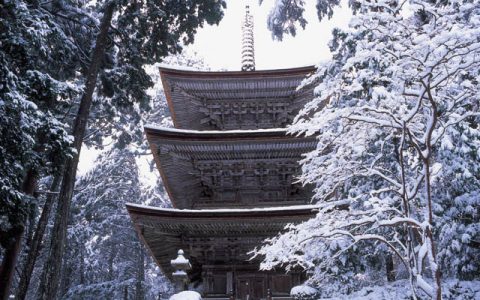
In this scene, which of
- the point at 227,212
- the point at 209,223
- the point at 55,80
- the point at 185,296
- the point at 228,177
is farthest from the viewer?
the point at 228,177

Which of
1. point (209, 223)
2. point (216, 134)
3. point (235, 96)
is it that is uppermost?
point (235, 96)

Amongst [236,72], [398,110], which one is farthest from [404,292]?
[236,72]

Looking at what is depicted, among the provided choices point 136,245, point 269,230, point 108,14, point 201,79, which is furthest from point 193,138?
point 136,245

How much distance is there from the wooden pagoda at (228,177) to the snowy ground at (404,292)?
1.82 meters

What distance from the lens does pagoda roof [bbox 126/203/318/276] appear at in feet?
32.6

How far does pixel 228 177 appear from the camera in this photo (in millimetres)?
12688

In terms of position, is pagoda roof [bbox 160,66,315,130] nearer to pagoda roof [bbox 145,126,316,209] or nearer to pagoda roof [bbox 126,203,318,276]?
pagoda roof [bbox 145,126,316,209]

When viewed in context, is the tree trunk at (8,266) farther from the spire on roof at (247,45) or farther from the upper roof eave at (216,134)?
the spire on roof at (247,45)

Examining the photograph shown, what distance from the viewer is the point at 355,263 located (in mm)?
10125

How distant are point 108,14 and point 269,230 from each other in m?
7.13

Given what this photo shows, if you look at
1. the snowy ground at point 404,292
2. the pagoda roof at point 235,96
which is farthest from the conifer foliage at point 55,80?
the snowy ground at point 404,292

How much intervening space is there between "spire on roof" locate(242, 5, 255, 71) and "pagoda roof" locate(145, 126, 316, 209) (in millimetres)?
5611

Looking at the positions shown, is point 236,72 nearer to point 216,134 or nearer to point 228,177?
point 216,134

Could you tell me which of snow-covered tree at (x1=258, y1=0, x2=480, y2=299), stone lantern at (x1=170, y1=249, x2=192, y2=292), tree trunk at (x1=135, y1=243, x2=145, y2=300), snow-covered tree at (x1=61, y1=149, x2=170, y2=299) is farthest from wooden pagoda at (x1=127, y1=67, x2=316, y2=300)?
snow-covered tree at (x1=61, y1=149, x2=170, y2=299)
